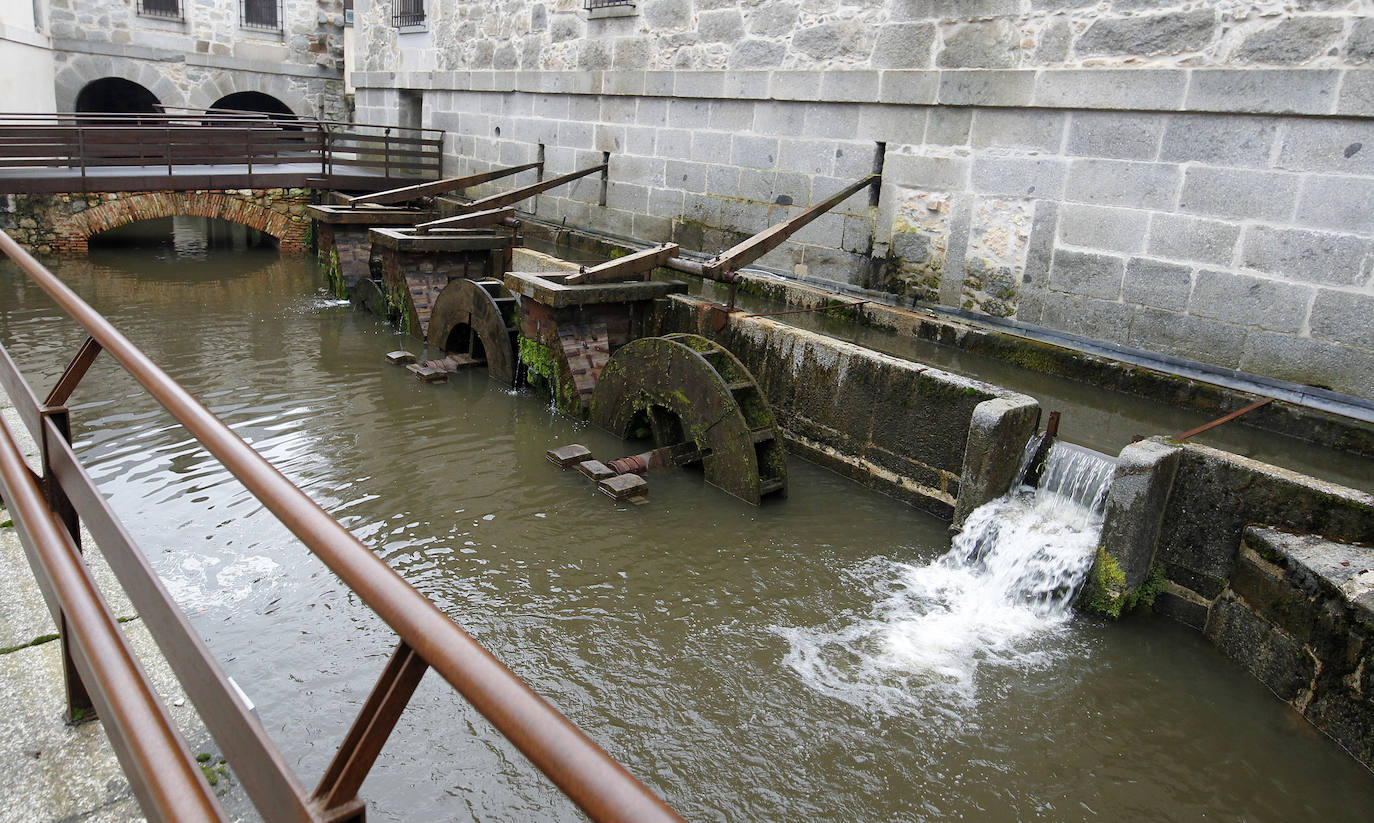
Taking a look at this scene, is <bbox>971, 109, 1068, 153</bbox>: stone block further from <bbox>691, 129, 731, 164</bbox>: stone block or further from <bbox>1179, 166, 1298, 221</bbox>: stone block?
<bbox>691, 129, 731, 164</bbox>: stone block

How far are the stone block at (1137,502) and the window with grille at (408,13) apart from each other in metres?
13.3

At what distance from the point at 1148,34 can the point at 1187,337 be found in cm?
196

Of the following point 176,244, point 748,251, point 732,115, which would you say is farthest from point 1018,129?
point 176,244

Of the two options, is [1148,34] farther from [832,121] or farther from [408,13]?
[408,13]

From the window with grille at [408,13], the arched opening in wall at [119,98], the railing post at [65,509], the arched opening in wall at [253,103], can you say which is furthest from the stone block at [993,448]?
the arched opening in wall at [119,98]

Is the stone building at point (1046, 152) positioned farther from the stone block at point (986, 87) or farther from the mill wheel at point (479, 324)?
the mill wheel at point (479, 324)

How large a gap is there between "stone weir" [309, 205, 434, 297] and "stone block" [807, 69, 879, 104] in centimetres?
476

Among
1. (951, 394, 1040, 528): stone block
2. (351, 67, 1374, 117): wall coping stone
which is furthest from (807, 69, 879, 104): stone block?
(951, 394, 1040, 528): stone block

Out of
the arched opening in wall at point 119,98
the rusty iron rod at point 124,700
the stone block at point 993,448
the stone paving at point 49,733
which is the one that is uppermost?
the arched opening in wall at point 119,98

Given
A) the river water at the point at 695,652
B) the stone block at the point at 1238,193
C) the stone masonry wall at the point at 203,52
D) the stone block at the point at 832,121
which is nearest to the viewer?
the river water at the point at 695,652

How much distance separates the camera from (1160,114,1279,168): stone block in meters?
5.35

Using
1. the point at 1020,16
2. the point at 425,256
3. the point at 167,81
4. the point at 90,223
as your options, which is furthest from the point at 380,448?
the point at 167,81

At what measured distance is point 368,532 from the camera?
446cm

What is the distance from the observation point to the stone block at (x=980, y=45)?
6488 millimetres
